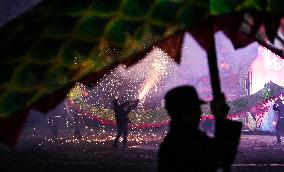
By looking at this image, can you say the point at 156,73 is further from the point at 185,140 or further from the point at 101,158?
the point at 185,140

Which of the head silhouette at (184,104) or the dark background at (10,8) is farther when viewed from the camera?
the dark background at (10,8)

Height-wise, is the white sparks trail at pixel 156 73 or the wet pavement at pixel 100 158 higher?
the white sparks trail at pixel 156 73

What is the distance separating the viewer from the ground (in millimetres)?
10375

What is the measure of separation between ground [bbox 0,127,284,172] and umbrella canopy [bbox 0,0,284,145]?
8.68 meters

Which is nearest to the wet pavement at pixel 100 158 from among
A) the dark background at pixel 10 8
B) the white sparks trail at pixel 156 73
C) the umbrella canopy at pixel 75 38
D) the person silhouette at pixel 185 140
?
the person silhouette at pixel 185 140

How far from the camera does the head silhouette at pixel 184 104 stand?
2.80 m

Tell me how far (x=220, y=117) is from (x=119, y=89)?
84.4 feet

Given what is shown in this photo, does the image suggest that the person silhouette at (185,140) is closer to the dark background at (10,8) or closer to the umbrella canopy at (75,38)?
the umbrella canopy at (75,38)

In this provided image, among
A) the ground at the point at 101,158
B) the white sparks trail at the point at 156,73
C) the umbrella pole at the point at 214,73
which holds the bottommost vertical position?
the ground at the point at 101,158

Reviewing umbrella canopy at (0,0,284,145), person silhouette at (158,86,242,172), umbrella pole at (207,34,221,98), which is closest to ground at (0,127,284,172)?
person silhouette at (158,86,242,172)

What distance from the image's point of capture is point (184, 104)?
2.80 m

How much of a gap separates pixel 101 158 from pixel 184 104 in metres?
9.70

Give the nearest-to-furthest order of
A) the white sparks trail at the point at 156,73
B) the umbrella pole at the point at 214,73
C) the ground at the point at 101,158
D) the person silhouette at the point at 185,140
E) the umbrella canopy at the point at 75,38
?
the umbrella canopy at the point at 75,38 → the umbrella pole at the point at 214,73 → the person silhouette at the point at 185,140 → the ground at the point at 101,158 → the white sparks trail at the point at 156,73

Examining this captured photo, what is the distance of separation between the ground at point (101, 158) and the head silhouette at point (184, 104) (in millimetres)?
7302
